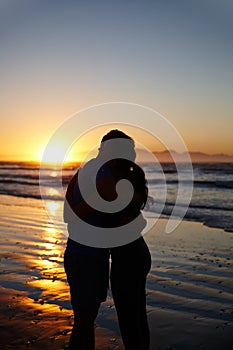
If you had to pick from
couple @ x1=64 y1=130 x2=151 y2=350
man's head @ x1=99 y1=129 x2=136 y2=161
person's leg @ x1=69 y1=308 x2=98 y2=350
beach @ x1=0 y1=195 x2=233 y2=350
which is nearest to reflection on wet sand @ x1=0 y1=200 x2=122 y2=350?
beach @ x1=0 y1=195 x2=233 y2=350

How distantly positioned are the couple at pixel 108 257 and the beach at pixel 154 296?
4.40ft

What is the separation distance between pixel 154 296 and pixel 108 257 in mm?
3306

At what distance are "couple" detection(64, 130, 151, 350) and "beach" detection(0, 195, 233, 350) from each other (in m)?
1.34

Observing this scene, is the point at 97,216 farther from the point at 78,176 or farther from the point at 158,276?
the point at 158,276

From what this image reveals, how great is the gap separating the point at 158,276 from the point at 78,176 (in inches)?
182

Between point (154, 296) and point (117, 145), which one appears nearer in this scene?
point (117, 145)

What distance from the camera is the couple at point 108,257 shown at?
3010mm

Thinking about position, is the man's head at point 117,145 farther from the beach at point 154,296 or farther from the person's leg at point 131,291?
the beach at point 154,296

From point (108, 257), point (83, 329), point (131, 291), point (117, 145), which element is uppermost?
point (117, 145)

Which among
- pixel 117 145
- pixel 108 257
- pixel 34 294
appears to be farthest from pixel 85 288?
pixel 34 294

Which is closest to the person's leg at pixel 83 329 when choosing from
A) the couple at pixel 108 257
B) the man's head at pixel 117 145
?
the couple at pixel 108 257

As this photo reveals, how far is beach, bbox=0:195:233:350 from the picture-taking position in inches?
185

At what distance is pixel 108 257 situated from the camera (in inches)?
125

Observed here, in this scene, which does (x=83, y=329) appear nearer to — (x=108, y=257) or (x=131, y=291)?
(x=131, y=291)
